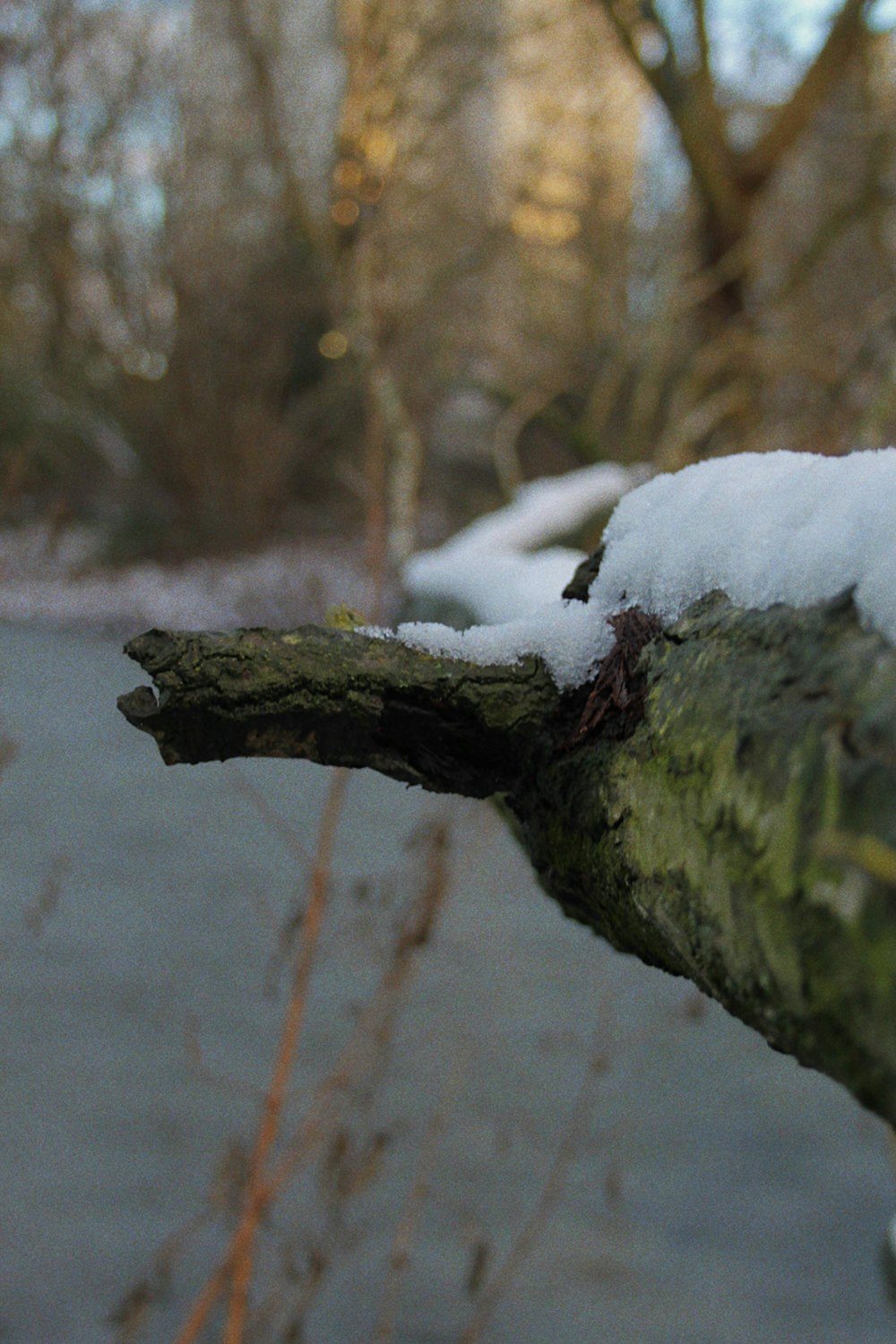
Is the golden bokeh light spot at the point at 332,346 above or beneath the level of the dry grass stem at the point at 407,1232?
above

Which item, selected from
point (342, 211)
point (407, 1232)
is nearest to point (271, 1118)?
point (407, 1232)

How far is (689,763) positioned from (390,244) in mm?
6793

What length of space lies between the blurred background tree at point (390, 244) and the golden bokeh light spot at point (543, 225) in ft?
0.39

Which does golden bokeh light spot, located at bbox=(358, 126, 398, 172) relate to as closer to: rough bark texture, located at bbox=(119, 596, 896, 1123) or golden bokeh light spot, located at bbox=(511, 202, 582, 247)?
golden bokeh light spot, located at bbox=(511, 202, 582, 247)

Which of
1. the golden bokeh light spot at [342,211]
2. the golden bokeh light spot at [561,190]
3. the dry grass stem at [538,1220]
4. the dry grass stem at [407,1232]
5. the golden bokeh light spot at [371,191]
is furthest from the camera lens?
the golden bokeh light spot at [561,190]

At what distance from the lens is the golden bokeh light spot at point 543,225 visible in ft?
29.4

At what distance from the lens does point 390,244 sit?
675 cm

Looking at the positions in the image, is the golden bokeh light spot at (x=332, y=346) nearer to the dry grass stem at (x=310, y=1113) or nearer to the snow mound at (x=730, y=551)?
the dry grass stem at (x=310, y=1113)

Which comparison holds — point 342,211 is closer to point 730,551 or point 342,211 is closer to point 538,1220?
point 538,1220

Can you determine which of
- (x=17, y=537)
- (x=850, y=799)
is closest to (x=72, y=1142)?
(x=17, y=537)

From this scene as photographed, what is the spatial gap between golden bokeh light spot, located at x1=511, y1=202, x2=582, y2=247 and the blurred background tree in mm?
118

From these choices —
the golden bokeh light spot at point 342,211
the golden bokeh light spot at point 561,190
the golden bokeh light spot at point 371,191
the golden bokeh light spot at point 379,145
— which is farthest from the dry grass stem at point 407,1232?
the golden bokeh light spot at point 561,190

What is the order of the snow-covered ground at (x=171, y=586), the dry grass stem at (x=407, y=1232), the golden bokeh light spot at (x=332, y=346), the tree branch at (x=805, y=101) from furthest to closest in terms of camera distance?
the golden bokeh light spot at (x=332, y=346)
the tree branch at (x=805, y=101)
the snow-covered ground at (x=171, y=586)
the dry grass stem at (x=407, y=1232)

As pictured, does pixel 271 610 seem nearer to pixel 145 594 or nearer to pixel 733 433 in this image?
pixel 145 594
